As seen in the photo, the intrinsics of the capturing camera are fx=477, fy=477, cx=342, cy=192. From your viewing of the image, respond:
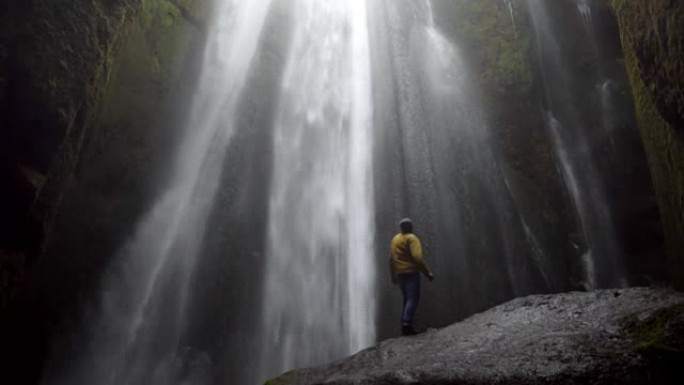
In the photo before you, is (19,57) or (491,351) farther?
(19,57)

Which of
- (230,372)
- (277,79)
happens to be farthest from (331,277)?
(277,79)

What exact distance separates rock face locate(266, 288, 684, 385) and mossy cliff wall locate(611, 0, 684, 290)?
911 mm

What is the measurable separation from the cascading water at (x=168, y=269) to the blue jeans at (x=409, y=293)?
5.46 m

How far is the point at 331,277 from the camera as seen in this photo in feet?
37.0

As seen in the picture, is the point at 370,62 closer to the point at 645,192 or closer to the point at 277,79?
the point at 277,79

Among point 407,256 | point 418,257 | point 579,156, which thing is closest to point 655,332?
point 418,257

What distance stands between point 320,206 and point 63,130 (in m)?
6.83

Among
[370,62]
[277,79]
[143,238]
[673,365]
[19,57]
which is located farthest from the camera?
[370,62]

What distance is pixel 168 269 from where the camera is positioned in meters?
10.6

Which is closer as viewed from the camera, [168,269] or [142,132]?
[168,269]

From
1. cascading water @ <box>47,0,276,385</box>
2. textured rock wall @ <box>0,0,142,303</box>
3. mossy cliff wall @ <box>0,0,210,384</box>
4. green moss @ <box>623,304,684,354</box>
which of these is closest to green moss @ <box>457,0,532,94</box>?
cascading water @ <box>47,0,276,385</box>

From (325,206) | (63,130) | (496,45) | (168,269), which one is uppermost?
(496,45)

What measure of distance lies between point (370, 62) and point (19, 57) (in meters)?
11.2

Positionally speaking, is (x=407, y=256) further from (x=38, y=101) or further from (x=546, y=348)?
(x=38, y=101)
